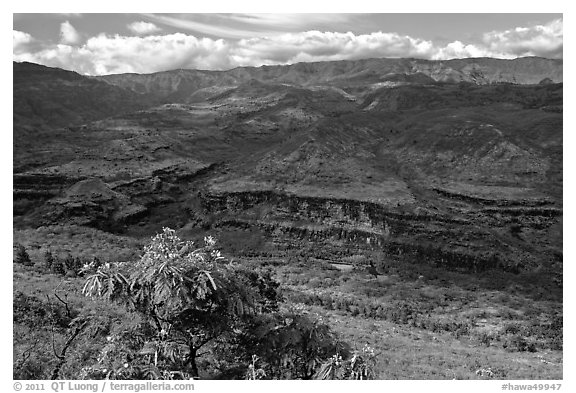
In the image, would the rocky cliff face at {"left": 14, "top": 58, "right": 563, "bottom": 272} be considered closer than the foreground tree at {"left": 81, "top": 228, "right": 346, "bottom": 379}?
No

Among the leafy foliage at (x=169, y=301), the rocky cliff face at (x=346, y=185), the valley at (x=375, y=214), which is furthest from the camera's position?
the rocky cliff face at (x=346, y=185)

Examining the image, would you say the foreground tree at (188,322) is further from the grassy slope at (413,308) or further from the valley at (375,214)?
the valley at (375,214)

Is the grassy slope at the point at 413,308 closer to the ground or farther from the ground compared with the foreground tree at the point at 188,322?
closer to the ground

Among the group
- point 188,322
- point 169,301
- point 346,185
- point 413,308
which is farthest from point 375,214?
point 169,301

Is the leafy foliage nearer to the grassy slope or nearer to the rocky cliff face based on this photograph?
the grassy slope

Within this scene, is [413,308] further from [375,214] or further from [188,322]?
[188,322]

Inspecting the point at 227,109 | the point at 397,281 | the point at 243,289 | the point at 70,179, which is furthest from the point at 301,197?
the point at 227,109

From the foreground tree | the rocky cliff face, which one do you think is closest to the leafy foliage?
the foreground tree

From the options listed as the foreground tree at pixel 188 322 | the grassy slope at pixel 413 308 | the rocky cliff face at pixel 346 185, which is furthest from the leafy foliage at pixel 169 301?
the rocky cliff face at pixel 346 185
